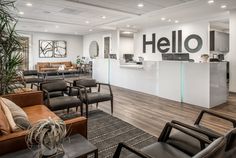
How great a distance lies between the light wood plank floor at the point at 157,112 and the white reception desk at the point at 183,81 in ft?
0.78

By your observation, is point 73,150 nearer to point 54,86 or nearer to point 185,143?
point 185,143

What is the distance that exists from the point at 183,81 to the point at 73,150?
414 centimetres

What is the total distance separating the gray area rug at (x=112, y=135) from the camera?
8.57ft

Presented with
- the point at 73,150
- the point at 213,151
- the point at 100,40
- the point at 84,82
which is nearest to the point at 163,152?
the point at 213,151

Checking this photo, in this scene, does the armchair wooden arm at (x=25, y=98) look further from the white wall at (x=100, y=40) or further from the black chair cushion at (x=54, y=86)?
the white wall at (x=100, y=40)

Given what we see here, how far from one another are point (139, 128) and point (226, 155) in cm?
201

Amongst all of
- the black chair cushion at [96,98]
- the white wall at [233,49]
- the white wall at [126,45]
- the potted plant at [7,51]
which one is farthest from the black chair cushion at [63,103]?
the white wall at [126,45]

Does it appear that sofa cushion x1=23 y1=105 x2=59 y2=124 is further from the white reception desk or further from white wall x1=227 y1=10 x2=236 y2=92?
white wall x1=227 y1=10 x2=236 y2=92

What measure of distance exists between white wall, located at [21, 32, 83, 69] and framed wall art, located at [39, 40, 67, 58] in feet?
0.65

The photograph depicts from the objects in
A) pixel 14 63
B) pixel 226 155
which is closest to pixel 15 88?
pixel 14 63

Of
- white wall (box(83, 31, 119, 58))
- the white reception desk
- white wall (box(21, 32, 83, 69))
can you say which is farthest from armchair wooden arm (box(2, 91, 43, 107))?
white wall (box(21, 32, 83, 69))

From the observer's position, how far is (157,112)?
4184 mm

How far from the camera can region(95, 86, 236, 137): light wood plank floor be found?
3410mm

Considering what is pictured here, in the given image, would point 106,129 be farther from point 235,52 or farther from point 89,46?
point 89,46
